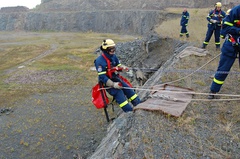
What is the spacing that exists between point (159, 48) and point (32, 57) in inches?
639

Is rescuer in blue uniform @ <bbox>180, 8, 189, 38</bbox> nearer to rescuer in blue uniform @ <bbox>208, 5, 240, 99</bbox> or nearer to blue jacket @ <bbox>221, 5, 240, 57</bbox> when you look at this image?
rescuer in blue uniform @ <bbox>208, 5, 240, 99</bbox>

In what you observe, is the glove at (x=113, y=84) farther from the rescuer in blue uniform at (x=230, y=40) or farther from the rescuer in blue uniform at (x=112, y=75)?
the rescuer in blue uniform at (x=230, y=40)

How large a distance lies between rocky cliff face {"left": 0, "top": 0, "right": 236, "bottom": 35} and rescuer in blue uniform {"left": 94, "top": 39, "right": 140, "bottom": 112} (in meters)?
29.6

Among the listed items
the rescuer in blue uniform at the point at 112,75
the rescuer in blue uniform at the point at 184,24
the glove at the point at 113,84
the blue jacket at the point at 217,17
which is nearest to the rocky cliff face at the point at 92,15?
the rescuer in blue uniform at the point at 184,24

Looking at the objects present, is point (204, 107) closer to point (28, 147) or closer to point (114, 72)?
point (114, 72)

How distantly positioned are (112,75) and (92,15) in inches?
1957

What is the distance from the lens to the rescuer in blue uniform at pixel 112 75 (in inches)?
259

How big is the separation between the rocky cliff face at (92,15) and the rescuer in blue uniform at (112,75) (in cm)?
2959

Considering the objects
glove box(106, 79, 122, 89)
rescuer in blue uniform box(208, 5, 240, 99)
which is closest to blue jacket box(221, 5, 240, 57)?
rescuer in blue uniform box(208, 5, 240, 99)

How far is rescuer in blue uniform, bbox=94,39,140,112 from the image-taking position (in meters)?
6.59

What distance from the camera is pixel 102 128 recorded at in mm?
10039

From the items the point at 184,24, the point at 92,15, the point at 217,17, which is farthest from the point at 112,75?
the point at 92,15

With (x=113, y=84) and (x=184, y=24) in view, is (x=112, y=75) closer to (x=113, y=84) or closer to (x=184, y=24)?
(x=113, y=84)

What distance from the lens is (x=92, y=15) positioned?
178ft
